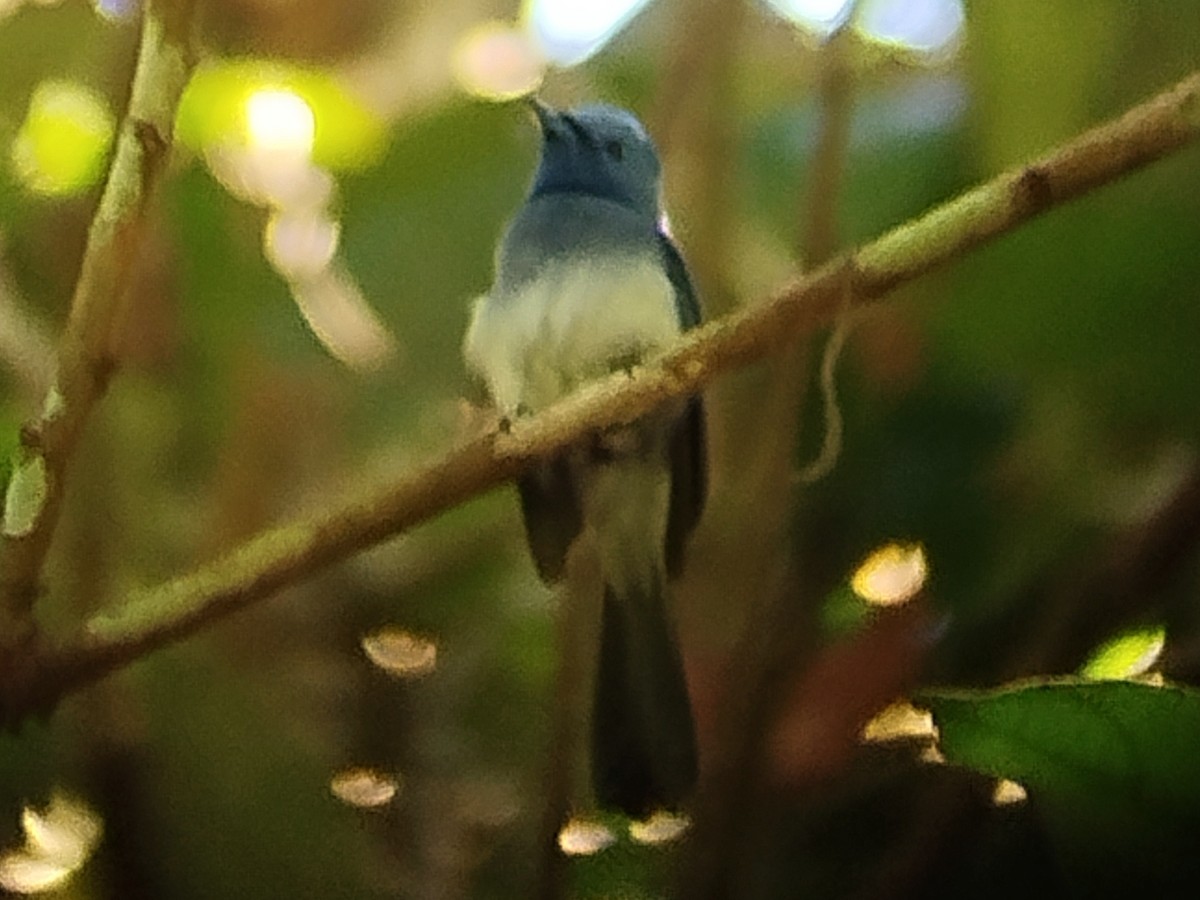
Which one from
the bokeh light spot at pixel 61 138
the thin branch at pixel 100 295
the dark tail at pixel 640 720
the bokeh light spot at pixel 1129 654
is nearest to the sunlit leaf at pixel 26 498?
the thin branch at pixel 100 295

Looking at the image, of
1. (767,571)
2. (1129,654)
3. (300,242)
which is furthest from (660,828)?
(300,242)

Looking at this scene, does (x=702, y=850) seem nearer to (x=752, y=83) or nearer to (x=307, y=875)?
(x=307, y=875)

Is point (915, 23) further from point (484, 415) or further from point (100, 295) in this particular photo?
point (100, 295)

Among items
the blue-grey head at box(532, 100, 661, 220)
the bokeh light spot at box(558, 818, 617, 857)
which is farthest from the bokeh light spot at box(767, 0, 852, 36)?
the bokeh light spot at box(558, 818, 617, 857)

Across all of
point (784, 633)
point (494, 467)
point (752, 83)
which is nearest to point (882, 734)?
point (784, 633)

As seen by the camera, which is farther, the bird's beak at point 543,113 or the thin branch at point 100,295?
the bird's beak at point 543,113

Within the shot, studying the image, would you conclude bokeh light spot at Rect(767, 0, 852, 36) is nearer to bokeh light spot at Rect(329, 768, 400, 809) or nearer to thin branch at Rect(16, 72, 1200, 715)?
thin branch at Rect(16, 72, 1200, 715)

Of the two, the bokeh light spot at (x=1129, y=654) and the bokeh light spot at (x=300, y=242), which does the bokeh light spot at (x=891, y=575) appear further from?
the bokeh light spot at (x=300, y=242)
